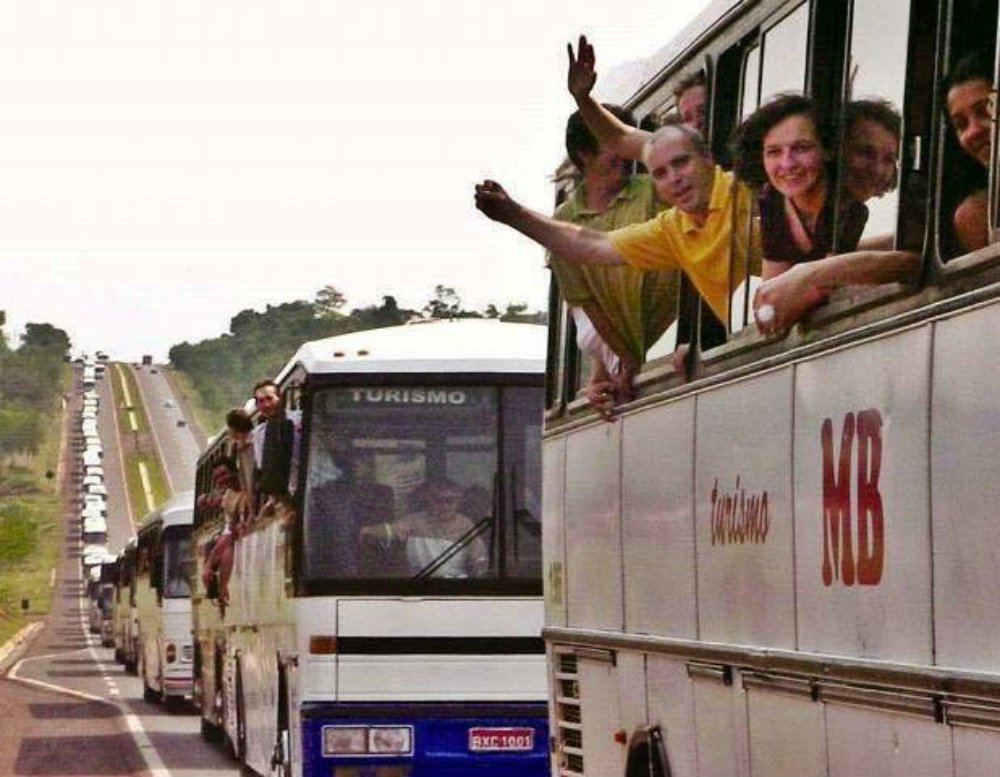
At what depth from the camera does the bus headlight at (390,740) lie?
16.3 meters

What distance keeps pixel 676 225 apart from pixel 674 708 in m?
1.50

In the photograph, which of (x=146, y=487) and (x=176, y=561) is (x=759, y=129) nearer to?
(x=176, y=561)

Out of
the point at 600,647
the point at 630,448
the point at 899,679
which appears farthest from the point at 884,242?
the point at 600,647

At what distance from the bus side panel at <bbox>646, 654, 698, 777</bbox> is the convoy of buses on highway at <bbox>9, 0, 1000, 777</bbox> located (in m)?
0.02

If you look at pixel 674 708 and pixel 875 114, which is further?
pixel 674 708

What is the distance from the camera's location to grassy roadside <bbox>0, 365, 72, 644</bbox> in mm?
143250

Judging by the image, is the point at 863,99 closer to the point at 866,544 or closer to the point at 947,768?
the point at 866,544

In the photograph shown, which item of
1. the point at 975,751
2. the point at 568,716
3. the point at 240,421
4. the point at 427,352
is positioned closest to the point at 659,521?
the point at 568,716

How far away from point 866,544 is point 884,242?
683 mm

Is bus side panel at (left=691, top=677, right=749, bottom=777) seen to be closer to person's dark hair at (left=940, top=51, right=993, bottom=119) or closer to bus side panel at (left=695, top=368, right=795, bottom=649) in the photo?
bus side panel at (left=695, top=368, right=795, bottom=649)

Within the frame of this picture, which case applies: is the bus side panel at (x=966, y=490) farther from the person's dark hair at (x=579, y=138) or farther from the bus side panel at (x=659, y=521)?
the person's dark hair at (x=579, y=138)

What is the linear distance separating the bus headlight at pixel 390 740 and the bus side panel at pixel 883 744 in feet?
29.9

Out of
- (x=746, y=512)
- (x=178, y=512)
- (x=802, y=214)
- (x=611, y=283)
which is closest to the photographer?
(x=802, y=214)

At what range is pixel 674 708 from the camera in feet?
30.9
